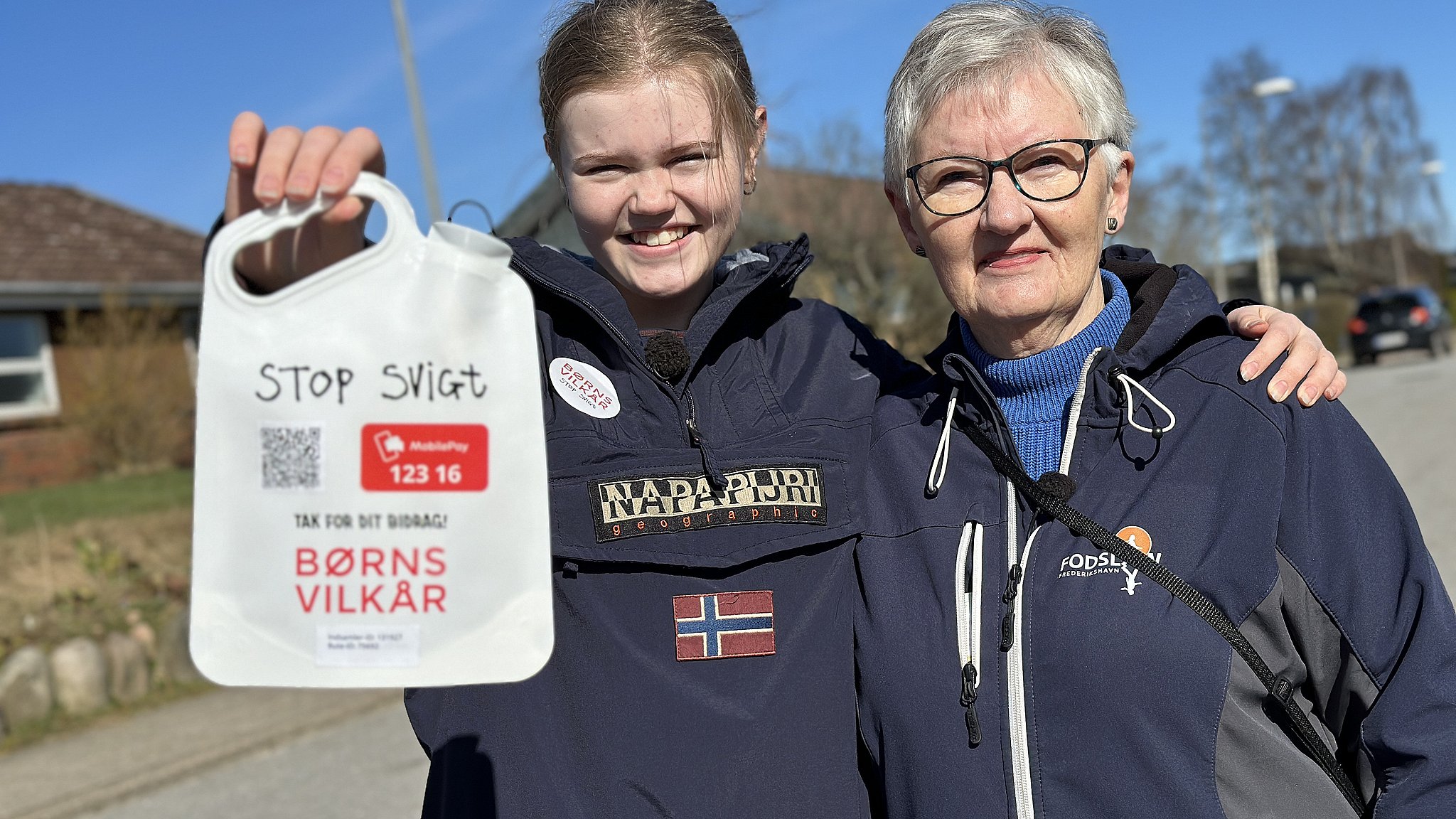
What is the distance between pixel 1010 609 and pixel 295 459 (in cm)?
112

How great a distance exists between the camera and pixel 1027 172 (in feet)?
6.78

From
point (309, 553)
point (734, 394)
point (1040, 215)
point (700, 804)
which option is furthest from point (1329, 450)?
point (309, 553)

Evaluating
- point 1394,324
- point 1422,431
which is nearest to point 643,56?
point 1422,431

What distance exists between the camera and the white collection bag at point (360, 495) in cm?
146

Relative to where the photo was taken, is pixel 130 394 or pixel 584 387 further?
pixel 130 394

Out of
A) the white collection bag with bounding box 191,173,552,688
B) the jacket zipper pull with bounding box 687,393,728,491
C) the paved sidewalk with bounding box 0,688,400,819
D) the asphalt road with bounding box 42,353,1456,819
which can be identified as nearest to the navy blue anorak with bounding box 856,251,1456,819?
the jacket zipper pull with bounding box 687,393,728,491

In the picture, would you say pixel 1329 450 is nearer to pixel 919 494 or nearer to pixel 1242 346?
pixel 1242 346

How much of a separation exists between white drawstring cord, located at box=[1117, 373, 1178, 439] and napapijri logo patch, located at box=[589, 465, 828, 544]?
548 mm

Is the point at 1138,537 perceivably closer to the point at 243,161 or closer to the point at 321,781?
the point at 243,161

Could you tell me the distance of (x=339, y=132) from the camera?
1.57m

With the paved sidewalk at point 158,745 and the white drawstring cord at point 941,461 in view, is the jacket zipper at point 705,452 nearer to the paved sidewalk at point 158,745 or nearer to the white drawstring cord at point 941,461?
the white drawstring cord at point 941,461

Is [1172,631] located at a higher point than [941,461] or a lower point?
lower

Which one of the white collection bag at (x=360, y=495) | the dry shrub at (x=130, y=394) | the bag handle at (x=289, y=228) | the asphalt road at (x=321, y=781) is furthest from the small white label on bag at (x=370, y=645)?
the dry shrub at (x=130, y=394)

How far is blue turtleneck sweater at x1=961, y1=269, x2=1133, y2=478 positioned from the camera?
2107 mm
